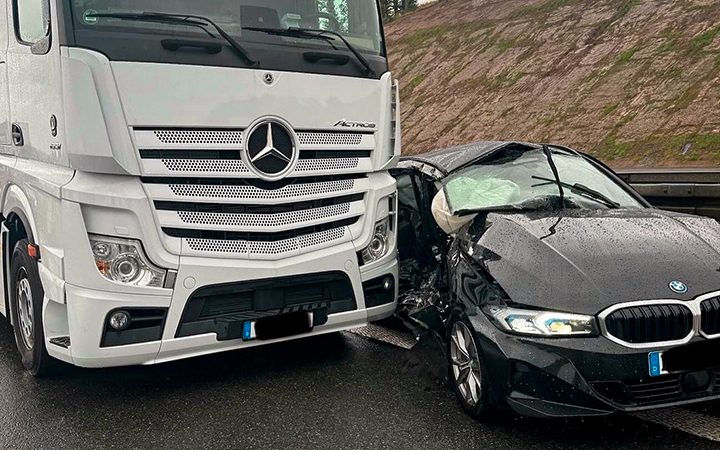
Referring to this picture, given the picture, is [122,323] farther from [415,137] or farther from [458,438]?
[415,137]

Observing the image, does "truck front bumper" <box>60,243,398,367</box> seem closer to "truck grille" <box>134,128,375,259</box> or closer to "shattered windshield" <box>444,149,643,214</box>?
"truck grille" <box>134,128,375,259</box>

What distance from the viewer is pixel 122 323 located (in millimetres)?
3752

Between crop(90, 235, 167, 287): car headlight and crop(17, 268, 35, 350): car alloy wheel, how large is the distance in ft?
3.27

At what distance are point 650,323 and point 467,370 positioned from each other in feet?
3.43

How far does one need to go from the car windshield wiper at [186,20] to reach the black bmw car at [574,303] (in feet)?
5.83

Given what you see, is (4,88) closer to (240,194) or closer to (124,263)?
(124,263)

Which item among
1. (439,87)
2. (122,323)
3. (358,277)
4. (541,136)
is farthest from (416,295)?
(439,87)

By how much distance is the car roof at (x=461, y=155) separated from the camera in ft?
16.9

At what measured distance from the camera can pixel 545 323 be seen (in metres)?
3.25

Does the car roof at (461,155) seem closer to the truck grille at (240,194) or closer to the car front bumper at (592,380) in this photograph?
the truck grille at (240,194)

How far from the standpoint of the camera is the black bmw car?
3.13 m

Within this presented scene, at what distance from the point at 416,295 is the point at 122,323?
2291 millimetres

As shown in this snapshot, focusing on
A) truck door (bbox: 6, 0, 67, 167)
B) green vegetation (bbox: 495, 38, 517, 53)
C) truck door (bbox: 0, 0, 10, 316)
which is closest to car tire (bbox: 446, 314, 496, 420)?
truck door (bbox: 6, 0, 67, 167)

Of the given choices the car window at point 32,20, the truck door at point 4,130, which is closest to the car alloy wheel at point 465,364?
the car window at point 32,20
